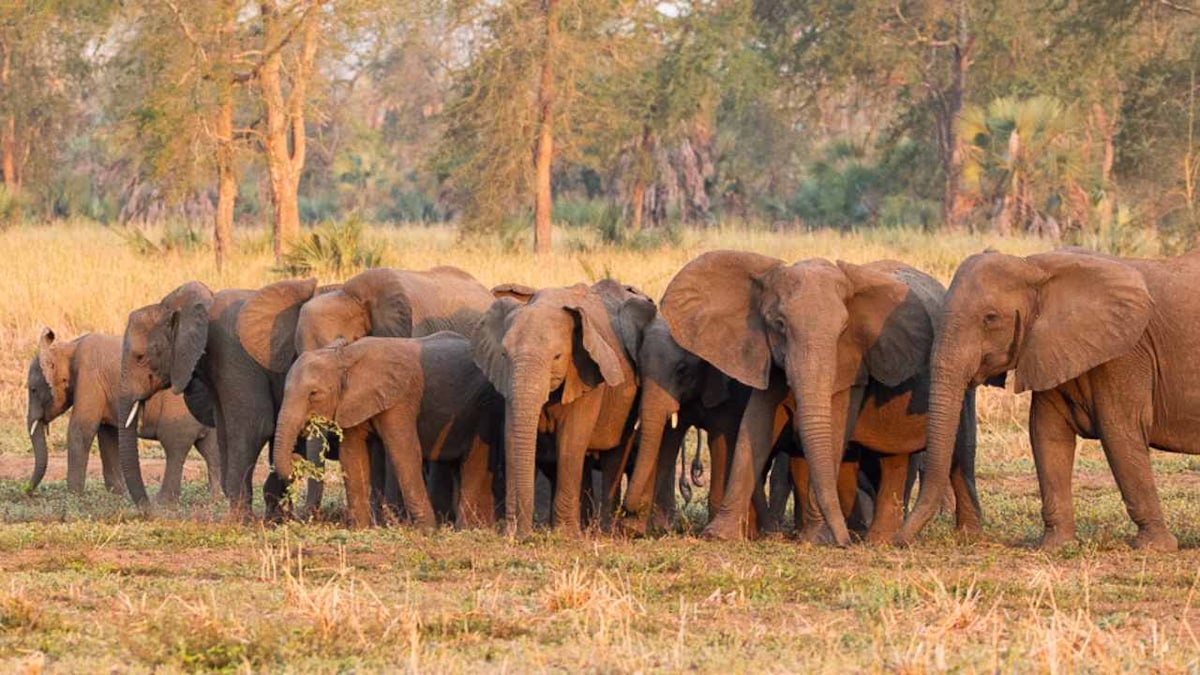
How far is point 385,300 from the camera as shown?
1316 centimetres

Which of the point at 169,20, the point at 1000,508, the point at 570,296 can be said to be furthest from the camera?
the point at 169,20

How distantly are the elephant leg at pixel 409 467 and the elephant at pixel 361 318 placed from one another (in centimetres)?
104

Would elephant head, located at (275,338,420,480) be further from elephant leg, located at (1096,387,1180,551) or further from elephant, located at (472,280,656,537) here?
elephant leg, located at (1096,387,1180,551)

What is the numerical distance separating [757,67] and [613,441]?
31162 mm

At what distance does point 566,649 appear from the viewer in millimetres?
7367

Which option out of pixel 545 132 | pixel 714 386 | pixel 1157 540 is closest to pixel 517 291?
pixel 714 386

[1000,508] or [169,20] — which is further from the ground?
[169,20]

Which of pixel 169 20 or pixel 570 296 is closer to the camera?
pixel 570 296

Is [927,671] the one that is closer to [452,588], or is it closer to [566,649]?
[566,649]

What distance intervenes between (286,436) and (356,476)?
69cm

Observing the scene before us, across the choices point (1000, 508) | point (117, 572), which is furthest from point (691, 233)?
point (117, 572)

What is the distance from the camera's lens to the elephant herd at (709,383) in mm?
10766

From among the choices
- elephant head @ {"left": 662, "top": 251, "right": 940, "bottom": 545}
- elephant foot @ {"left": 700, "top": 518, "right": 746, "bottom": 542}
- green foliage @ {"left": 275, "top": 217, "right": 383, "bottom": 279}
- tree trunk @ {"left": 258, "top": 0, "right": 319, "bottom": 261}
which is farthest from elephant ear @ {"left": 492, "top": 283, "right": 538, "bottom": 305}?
tree trunk @ {"left": 258, "top": 0, "right": 319, "bottom": 261}

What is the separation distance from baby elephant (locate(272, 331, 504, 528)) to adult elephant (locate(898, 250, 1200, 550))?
2715mm
